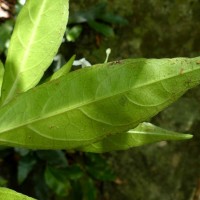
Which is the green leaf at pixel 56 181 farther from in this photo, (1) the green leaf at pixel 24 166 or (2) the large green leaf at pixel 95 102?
(2) the large green leaf at pixel 95 102

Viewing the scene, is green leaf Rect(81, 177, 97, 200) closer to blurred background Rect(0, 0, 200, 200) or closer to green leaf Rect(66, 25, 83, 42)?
blurred background Rect(0, 0, 200, 200)

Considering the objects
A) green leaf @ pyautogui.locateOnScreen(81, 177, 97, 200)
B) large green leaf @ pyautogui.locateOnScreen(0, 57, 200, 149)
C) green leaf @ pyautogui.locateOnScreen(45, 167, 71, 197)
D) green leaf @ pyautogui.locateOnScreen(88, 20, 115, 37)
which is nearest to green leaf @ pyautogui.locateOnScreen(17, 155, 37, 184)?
green leaf @ pyautogui.locateOnScreen(45, 167, 71, 197)

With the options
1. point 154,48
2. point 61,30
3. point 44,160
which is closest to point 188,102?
point 154,48

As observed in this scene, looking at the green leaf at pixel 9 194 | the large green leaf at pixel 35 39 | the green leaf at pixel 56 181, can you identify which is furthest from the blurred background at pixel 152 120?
the green leaf at pixel 9 194

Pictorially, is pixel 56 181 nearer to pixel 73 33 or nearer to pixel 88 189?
pixel 88 189

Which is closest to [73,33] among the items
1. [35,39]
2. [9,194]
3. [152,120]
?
[152,120]

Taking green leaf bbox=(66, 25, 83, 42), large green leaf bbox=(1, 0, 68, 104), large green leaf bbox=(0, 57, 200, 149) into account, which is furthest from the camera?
green leaf bbox=(66, 25, 83, 42)

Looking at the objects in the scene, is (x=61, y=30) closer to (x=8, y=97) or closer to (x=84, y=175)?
(x=8, y=97)
